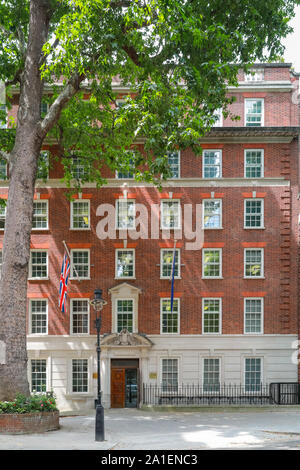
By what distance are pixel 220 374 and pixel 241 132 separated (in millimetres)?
12241

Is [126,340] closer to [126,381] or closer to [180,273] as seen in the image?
[126,381]

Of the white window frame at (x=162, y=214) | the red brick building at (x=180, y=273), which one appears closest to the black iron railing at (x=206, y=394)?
the red brick building at (x=180, y=273)

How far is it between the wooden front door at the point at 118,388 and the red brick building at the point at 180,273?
0.23 feet

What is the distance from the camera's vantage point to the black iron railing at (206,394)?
96.5 feet

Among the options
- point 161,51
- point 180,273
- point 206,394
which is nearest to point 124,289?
point 180,273

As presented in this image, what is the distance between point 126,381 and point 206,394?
4.02 m

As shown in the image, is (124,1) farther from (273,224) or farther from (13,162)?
(273,224)

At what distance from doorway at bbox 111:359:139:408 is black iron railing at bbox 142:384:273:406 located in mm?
661

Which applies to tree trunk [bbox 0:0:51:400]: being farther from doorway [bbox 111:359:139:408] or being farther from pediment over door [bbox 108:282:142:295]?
doorway [bbox 111:359:139:408]

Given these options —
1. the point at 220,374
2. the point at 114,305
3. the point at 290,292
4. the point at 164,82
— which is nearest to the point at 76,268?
the point at 114,305

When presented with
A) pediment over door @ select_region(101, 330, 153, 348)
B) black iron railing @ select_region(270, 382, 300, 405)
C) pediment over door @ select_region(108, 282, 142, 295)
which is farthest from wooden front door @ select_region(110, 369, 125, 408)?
black iron railing @ select_region(270, 382, 300, 405)

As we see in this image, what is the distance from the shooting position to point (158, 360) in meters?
30.2

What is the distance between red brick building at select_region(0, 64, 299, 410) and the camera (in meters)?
30.1

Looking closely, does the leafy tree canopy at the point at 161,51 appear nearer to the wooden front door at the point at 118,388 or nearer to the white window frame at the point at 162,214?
the white window frame at the point at 162,214
